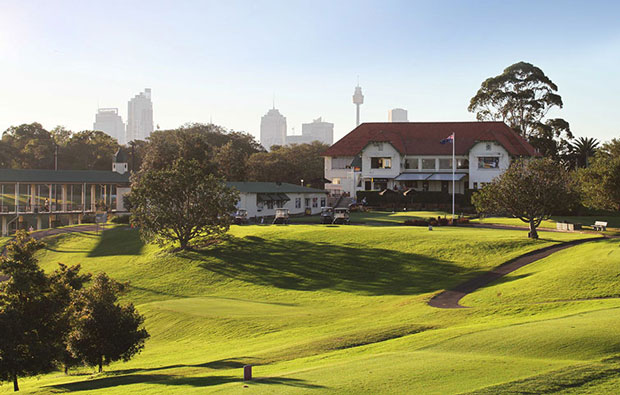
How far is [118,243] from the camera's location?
61188mm

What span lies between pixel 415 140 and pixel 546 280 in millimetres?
65973

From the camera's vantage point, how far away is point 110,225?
71.9 metres

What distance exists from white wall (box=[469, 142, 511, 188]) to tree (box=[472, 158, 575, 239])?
40.8 meters

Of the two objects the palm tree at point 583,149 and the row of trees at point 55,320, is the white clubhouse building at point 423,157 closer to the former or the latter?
the palm tree at point 583,149

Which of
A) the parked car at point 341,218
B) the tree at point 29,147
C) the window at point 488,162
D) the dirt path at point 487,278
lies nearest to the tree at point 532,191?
the dirt path at point 487,278

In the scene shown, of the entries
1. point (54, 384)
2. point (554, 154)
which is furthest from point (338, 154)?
point (54, 384)

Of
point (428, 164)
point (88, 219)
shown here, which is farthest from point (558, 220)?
point (88, 219)

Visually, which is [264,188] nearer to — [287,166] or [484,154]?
[287,166]

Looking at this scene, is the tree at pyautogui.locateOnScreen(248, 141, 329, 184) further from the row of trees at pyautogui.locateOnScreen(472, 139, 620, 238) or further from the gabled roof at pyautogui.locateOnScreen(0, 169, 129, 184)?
the row of trees at pyautogui.locateOnScreen(472, 139, 620, 238)

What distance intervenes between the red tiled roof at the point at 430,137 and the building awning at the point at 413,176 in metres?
3.74

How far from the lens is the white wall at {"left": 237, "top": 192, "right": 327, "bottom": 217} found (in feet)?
237

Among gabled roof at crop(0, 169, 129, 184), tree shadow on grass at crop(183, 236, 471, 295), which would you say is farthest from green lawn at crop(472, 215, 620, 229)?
gabled roof at crop(0, 169, 129, 184)

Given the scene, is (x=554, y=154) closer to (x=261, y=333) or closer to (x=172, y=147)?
(x=172, y=147)

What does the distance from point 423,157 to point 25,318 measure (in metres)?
76.8
